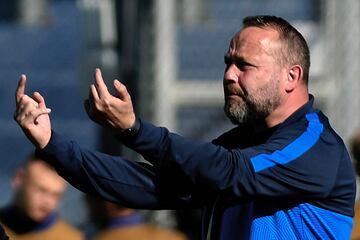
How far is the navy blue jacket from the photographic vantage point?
8.66ft

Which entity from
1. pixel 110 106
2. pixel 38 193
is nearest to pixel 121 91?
pixel 110 106

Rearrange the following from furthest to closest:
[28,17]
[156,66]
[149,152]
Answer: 1. [28,17]
2. [156,66]
3. [149,152]

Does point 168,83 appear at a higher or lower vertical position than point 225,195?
lower

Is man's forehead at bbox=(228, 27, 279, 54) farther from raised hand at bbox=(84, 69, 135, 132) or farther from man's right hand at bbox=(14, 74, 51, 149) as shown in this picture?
man's right hand at bbox=(14, 74, 51, 149)

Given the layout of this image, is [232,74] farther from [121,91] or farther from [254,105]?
[121,91]

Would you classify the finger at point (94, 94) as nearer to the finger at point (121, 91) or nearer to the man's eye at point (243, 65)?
the finger at point (121, 91)

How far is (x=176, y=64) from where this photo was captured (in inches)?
261

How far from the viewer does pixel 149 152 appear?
2.65m

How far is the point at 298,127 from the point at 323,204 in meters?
0.20

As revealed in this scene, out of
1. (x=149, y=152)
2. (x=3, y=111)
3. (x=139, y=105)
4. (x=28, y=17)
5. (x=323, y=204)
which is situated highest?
(x=149, y=152)

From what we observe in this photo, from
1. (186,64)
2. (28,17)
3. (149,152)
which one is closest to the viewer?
(149,152)

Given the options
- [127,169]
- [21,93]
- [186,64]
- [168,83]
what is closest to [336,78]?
[168,83]

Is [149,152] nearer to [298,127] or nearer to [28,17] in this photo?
[298,127]

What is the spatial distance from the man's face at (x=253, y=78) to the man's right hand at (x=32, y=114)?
0.46 meters
